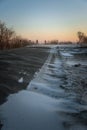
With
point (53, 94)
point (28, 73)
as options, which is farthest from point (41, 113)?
point (28, 73)

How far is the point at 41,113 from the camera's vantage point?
5.35m

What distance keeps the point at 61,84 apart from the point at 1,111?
3.40 metres

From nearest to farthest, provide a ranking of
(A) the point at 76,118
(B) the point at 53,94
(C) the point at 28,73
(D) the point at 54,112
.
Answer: (A) the point at 76,118 < (D) the point at 54,112 < (B) the point at 53,94 < (C) the point at 28,73

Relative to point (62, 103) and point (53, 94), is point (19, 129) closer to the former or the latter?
point (62, 103)

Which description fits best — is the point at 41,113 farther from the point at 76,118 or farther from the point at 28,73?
the point at 28,73

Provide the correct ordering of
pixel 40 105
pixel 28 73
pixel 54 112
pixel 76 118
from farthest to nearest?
1. pixel 28 73
2. pixel 40 105
3. pixel 54 112
4. pixel 76 118

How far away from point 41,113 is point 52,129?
0.82m

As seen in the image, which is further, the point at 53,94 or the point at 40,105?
the point at 53,94

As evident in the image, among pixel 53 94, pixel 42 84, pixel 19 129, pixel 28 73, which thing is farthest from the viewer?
pixel 28 73

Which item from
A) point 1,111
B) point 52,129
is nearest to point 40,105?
point 1,111

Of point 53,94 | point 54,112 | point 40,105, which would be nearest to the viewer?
point 54,112

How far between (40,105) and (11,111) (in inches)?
31.2

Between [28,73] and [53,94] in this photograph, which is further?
[28,73]

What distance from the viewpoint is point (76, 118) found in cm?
510
